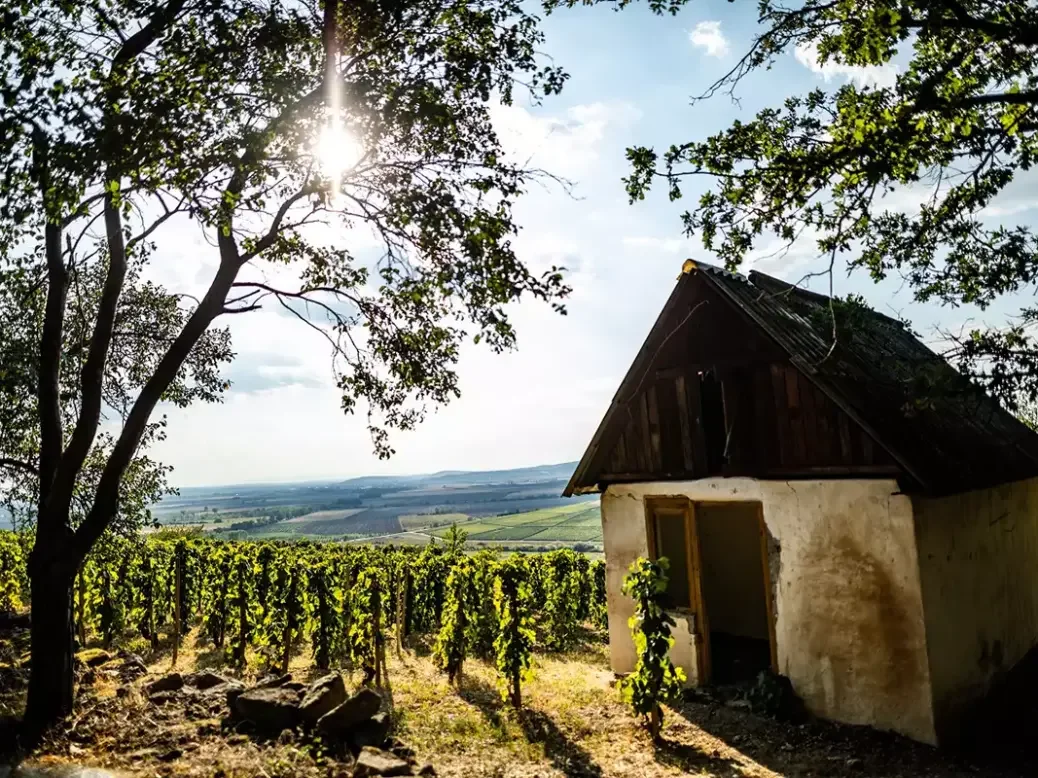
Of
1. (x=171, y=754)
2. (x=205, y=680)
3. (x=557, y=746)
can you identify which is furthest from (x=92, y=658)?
(x=557, y=746)

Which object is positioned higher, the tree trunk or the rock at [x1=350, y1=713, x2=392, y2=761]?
the tree trunk

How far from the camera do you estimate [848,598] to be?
29.4ft

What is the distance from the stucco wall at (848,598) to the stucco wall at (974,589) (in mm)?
234

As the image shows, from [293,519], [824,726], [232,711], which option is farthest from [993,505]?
[293,519]

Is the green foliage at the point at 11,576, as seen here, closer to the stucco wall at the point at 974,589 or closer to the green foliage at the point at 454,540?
the green foliage at the point at 454,540

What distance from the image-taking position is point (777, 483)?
978 centimetres

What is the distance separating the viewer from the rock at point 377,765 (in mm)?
6898

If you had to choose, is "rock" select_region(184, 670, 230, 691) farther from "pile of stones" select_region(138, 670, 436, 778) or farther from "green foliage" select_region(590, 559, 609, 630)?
"green foliage" select_region(590, 559, 609, 630)

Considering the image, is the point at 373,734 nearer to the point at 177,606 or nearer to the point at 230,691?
the point at 230,691

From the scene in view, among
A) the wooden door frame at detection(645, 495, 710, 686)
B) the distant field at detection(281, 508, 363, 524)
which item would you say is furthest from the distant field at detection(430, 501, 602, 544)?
the wooden door frame at detection(645, 495, 710, 686)

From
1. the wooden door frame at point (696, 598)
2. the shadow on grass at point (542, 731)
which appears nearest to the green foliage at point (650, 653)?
the shadow on grass at point (542, 731)

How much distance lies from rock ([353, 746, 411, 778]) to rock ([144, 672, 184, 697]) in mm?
3739

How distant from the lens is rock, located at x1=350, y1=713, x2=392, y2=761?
766cm

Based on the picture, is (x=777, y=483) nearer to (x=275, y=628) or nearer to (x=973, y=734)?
(x=973, y=734)
